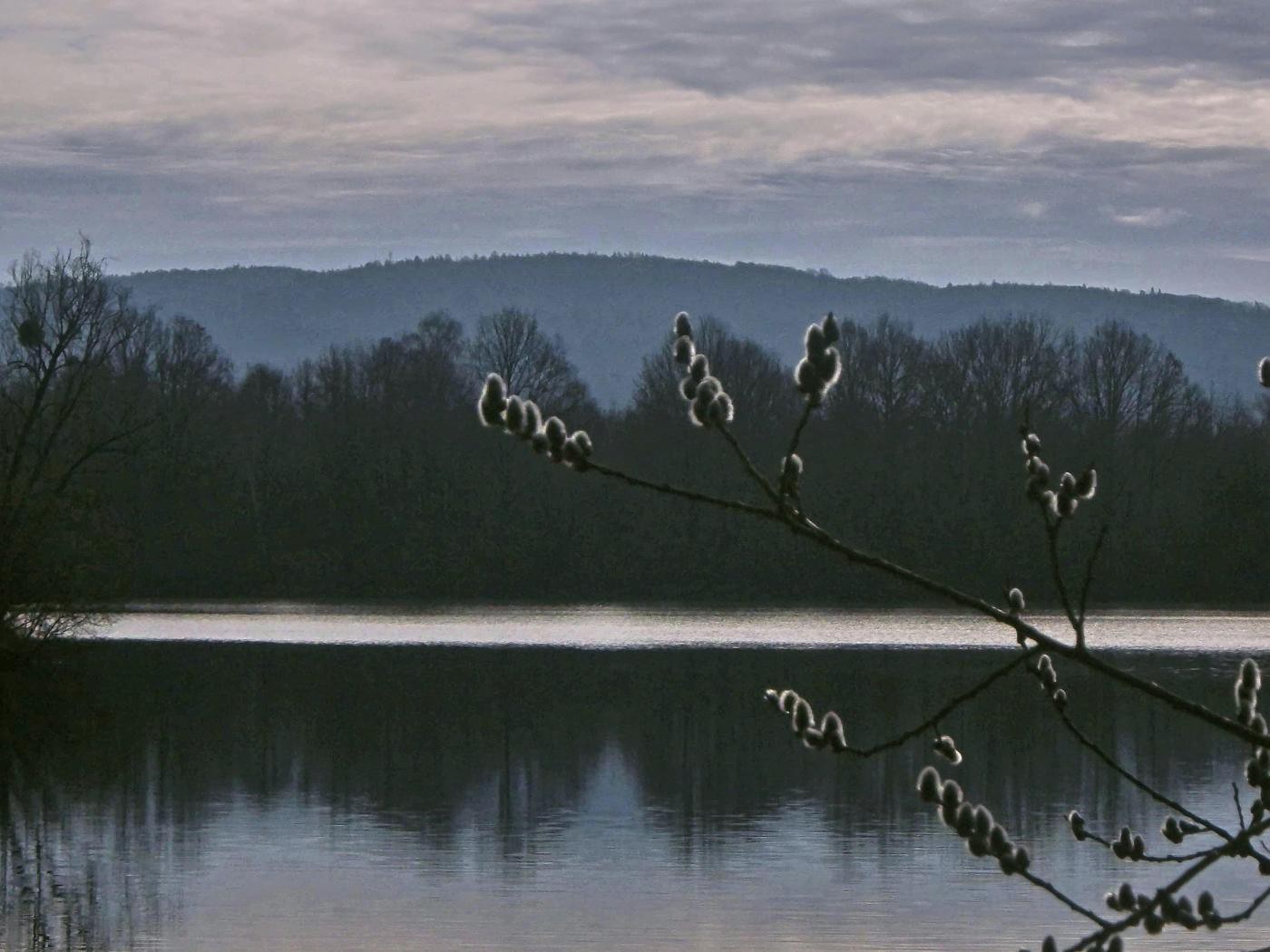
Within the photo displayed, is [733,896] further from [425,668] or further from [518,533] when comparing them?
[518,533]

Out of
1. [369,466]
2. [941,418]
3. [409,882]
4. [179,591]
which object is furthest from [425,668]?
[941,418]

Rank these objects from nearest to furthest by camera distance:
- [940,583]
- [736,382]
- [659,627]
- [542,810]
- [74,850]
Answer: [940,583], [74,850], [542,810], [659,627], [736,382]

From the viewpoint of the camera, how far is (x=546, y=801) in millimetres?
20766

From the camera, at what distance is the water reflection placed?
14383 millimetres

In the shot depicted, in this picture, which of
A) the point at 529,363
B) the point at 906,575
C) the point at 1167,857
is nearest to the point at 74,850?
the point at 1167,857

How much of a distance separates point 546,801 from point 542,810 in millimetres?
625

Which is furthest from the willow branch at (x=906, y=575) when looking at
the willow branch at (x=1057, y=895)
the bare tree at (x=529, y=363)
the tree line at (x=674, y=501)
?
the bare tree at (x=529, y=363)

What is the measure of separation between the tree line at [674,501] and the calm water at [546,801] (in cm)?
2304

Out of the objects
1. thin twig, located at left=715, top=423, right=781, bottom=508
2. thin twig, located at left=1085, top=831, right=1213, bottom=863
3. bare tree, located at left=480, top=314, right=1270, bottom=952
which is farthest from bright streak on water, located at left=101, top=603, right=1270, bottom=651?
thin twig, located at left=715, top=423, right=781, bottom=508

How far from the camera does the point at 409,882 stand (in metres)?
15.8

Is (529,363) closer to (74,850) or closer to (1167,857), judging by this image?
(74,850)

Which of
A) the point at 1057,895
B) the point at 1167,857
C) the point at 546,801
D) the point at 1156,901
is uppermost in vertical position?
the point at 1156,901

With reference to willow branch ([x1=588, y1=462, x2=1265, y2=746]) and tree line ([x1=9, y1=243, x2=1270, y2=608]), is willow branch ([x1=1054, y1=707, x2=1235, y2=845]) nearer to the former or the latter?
willow branch ([x1=588, y1=462, x2=1265, y2=746])

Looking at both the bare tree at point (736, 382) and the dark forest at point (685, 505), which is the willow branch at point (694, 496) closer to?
the dark forest at point (685, 505)
